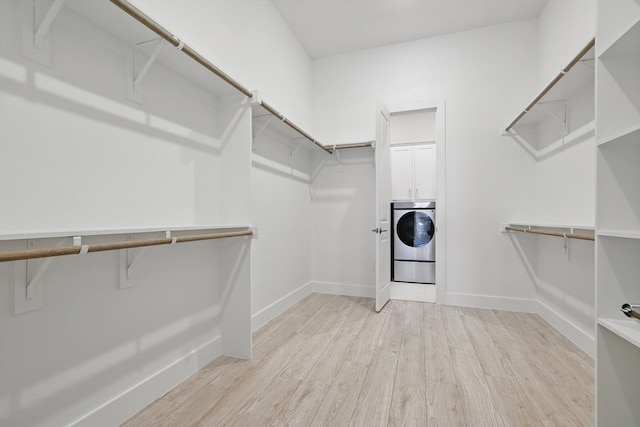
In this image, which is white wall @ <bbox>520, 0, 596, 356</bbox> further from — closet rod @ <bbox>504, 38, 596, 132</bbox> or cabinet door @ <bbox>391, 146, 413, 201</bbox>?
A: cabinet door @ <bbox>391, 146, 413, 201</bbox>

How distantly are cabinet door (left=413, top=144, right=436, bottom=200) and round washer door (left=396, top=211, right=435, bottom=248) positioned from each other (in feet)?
0.97

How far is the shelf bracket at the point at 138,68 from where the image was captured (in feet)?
4.33

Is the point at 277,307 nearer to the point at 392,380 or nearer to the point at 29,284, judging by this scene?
the point at 392,380

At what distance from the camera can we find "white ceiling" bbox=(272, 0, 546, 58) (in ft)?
8.90

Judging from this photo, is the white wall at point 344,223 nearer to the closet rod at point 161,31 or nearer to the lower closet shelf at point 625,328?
the closet rod at point 161,31

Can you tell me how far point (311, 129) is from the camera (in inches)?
141

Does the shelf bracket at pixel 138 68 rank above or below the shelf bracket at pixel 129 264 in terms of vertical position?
above

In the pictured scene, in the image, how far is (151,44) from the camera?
1.33 m

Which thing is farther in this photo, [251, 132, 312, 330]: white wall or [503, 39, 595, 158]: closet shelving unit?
[251, 132, 312, 330]: white wall

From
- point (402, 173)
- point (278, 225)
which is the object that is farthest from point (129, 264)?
point (402, 173)

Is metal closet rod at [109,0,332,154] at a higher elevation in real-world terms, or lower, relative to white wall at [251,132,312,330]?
higher

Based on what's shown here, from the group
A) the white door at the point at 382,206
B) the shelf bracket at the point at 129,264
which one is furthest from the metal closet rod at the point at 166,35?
the white door at the point at 382,206

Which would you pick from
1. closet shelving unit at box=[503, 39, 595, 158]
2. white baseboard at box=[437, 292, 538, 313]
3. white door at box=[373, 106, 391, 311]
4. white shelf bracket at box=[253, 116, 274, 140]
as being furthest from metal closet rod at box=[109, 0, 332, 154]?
white baseboard at box=[437, 292, 538, 313]

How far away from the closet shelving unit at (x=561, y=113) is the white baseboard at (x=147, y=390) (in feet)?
8.83
